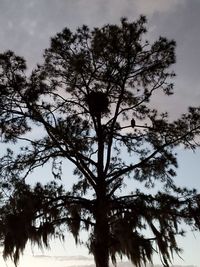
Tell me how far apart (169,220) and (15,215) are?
396 centimetres

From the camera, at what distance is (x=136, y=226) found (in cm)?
1056

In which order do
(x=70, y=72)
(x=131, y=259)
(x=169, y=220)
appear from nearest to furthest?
(x=131, y=259), (x=169, y=220), (x=70, y=72)

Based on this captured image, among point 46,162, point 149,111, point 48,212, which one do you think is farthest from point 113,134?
point 48,212

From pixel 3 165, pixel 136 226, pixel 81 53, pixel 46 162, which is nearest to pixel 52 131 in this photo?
pixel 46 162

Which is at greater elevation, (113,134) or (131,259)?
(113,134)

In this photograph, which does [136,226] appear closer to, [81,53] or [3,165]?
[3,165]

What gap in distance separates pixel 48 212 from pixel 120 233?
2118 mm

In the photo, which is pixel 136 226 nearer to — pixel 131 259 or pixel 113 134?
pixel 131 259

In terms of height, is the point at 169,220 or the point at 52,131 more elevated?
the point at 52,131

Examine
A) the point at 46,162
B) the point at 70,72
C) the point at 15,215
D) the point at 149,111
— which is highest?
the point at 70,72

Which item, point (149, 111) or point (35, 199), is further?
point (149, 111)

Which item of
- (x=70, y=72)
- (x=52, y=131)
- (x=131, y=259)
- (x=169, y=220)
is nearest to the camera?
(x=131, y=259)

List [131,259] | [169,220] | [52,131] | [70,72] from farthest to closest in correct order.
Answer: [70,72] → [52,131] → [169,220] → [131,259]

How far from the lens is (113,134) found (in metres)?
12.9
